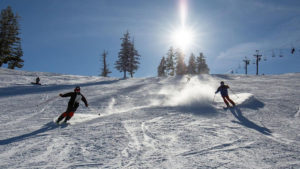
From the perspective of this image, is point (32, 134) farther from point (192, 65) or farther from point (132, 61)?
point (192, 65)

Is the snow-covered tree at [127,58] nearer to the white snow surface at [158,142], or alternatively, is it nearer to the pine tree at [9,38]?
the pine tree at [9,38]

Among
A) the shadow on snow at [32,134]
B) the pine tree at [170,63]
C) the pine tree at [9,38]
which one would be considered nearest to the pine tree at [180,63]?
the pine tree at [170,63]

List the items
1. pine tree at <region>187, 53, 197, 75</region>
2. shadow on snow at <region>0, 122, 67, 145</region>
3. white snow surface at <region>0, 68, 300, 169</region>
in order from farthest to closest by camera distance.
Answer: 1. pine tree at <region>187, 53, 197, 75</region>
2. shadow on snow at <region>0, 122, 67, 145</region>
3. white snow surface at <region>0, 68, 300, 169</region>

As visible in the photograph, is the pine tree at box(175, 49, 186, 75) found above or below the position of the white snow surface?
above

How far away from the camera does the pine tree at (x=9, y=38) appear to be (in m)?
38.5

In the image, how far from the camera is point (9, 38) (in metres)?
39.4

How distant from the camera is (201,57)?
65.5 meters

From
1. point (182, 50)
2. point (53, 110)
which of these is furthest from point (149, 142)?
point (182, 50)

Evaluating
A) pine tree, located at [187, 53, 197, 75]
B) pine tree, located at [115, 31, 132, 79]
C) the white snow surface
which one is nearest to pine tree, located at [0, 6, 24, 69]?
pine tree, located at [115, 31, 132, 79]

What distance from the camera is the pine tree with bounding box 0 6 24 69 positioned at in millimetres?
38469

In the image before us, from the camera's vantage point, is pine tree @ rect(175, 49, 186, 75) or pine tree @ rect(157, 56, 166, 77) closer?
pine tree @ rect(175, 49, 186, 75)

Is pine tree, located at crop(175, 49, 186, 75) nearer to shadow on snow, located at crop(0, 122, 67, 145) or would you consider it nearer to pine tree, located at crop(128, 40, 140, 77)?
pine tree, located at crop(128, 40, 140, 77)

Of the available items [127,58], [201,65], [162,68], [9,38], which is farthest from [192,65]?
[9,38]

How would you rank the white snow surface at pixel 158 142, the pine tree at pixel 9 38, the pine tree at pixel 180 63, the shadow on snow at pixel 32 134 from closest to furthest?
the white snow surface at pixel 158 142, the shadow on snow at pixel 32 134, the pine tree at pixel 9 38, the pine tree at pixel 180 63
